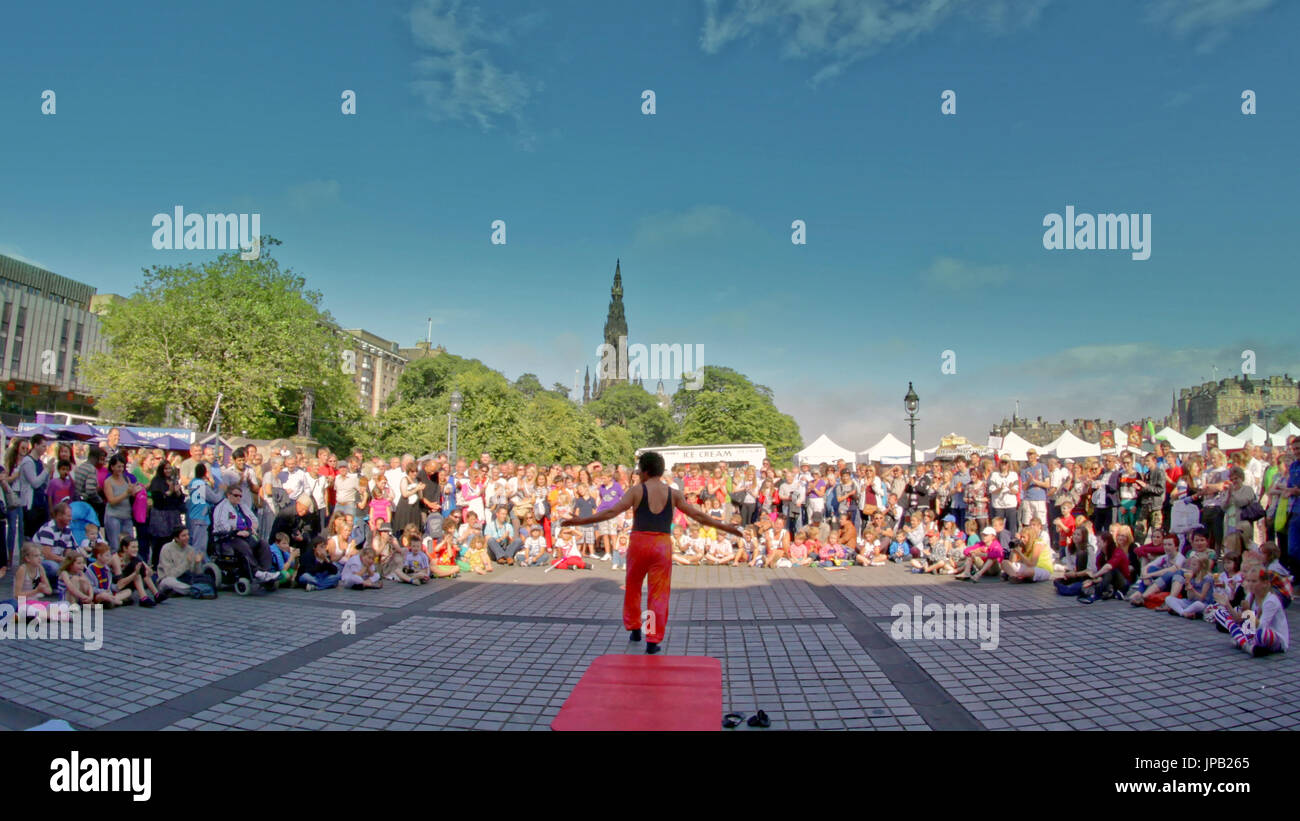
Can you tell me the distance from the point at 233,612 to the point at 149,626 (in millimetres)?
982

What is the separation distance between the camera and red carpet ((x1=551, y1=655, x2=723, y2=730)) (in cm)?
424

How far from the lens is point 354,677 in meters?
5.84

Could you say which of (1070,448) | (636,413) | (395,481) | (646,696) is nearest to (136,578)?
(395,481)

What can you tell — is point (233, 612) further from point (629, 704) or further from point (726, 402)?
point (726, 402)

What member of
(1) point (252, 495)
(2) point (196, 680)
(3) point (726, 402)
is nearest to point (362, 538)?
(1) point (252, 495)

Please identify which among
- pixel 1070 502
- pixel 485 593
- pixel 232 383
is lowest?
pixel 485 593

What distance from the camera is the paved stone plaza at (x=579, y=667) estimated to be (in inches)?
195

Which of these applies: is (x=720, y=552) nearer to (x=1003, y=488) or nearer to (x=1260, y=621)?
(x=1003, y=488)

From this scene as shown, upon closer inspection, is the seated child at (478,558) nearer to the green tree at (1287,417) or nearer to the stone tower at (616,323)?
the green tree at (1287,417)

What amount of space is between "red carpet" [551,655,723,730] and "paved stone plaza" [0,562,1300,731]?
1.24ft

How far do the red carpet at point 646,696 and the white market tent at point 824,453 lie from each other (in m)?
30.0

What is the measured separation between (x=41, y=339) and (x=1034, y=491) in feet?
292

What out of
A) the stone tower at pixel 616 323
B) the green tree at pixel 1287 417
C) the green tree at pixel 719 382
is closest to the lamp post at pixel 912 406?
the green tree at pixel 719 382

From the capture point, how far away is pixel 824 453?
3562 cm
